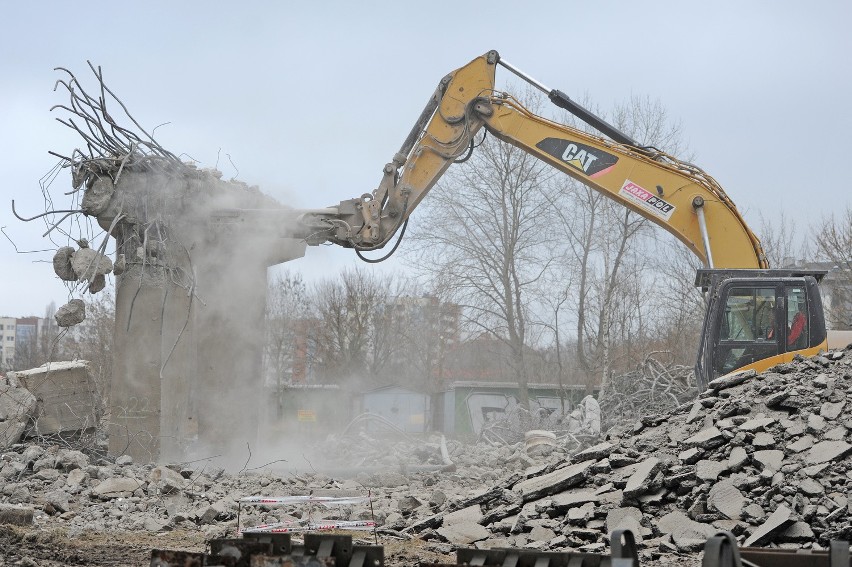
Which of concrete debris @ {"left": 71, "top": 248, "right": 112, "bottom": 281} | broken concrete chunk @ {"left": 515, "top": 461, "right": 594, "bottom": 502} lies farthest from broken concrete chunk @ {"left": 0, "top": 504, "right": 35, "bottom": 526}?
broken concrete chunk @ {"left": 515, "top": 461, "right": 594, "bottom": 502}

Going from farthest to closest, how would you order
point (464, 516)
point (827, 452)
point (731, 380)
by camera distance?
point (731, 380)
point (464, 516)
point (827, 452)

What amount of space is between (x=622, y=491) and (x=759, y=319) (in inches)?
166

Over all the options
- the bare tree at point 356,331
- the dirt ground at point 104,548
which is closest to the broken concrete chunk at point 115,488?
the dirt ground at point 104,548

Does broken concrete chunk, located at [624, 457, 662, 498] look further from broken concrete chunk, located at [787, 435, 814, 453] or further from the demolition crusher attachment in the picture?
the demolition crusher attachment

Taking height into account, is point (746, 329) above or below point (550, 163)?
below

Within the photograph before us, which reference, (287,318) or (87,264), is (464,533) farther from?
(287,318)

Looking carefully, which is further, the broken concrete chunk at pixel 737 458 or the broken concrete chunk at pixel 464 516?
the broken concrete chunk at pixel 464 516

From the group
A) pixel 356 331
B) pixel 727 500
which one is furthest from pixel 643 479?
pixel 356 331

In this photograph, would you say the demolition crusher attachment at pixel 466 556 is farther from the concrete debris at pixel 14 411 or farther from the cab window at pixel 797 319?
the concrete debris at pixel 14 411

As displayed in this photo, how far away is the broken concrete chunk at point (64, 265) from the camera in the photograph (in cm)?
1260

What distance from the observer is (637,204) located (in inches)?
500

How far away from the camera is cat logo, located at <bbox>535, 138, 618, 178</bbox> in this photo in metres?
12.9

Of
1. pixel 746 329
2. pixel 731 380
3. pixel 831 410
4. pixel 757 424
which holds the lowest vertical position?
pixel 757 424

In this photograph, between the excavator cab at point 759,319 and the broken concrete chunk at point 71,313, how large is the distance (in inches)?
313
